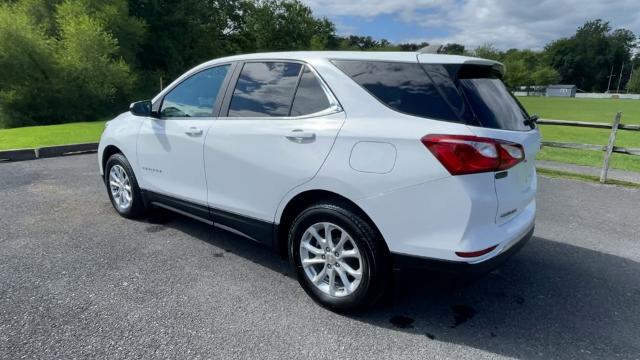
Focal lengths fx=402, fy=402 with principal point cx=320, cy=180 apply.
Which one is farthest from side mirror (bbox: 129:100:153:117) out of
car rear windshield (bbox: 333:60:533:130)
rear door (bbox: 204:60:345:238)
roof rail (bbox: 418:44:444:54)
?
roof rail (bbox: 418:44:444:54)

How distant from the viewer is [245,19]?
4906 centimetres

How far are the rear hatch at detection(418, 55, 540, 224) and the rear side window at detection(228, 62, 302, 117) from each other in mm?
1000

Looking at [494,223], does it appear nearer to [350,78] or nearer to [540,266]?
[350,78]

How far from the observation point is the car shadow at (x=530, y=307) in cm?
254

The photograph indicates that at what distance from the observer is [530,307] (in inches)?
118

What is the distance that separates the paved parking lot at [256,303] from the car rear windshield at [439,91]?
1.05 metres

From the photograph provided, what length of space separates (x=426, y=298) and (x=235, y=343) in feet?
4.87

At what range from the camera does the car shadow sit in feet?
8.34

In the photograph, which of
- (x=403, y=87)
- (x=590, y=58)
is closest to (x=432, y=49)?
(x=403, y=87)

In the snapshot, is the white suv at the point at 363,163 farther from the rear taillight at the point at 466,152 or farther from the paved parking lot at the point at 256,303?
the paved parking lot at the point at 256,303

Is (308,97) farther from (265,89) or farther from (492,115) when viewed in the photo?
(492,115)

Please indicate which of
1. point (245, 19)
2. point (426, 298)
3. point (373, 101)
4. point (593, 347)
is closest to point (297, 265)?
point (426, 298)

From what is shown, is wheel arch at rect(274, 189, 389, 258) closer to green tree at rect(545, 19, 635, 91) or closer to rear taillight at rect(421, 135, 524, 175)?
rear taillight at rect(421, 135, 524, 175)

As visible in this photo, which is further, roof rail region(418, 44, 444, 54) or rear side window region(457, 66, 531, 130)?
roof rail region(418, 44, 444, 54)
